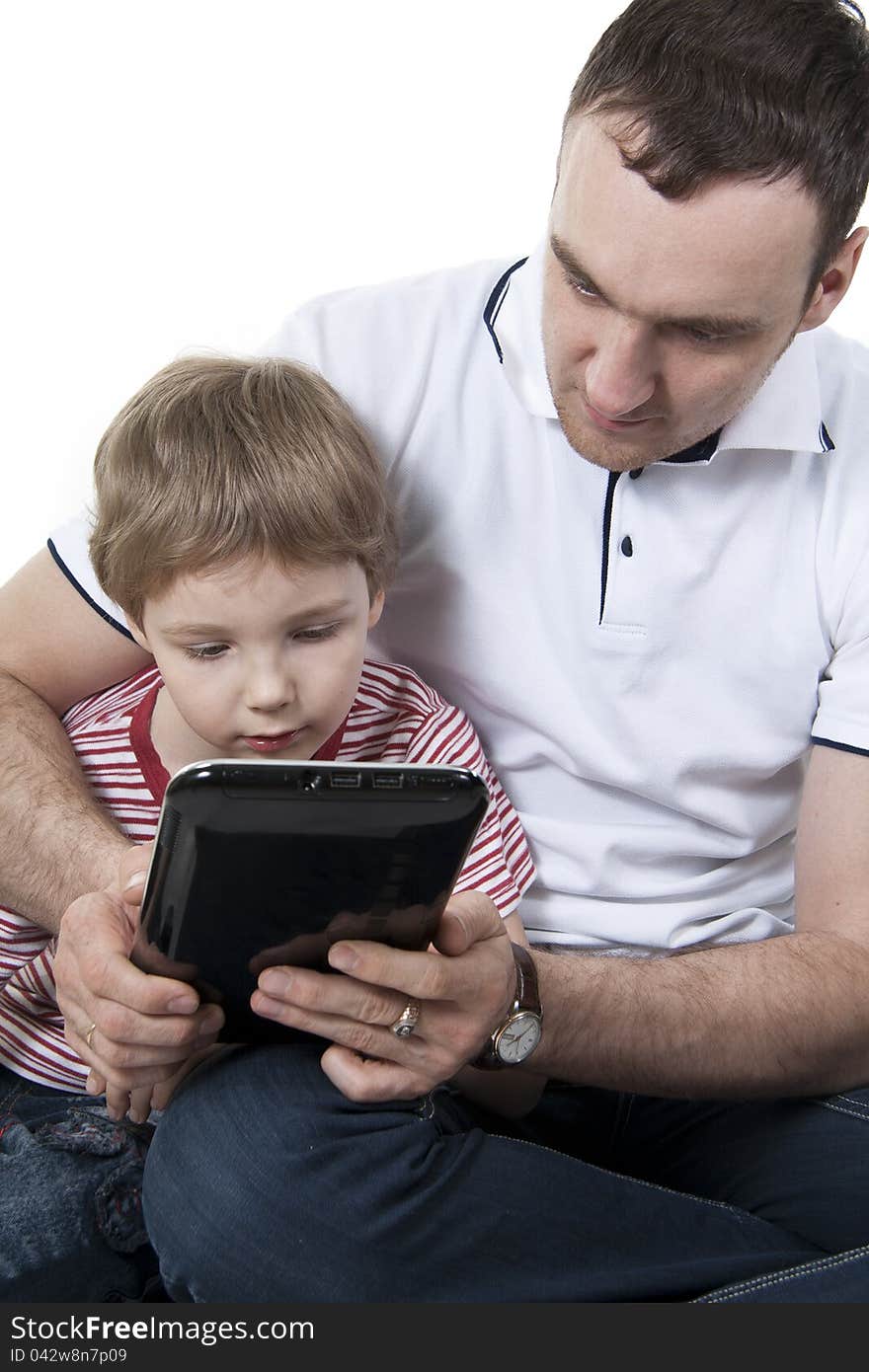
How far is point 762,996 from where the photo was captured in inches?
75.8

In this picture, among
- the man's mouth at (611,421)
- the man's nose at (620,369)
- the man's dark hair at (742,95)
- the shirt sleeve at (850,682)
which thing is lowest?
the shirt sleeve at (850,682)

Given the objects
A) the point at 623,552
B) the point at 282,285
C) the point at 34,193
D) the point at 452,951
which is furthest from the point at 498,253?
the point at 452,951

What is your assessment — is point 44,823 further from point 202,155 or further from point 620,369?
point 202,155

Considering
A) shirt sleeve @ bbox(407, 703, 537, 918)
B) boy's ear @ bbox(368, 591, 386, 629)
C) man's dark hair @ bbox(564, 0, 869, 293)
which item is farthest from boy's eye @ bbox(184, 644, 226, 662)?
man's dark hair @ bbox(564, 0, 869, 293)

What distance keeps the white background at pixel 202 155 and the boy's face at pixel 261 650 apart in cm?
117

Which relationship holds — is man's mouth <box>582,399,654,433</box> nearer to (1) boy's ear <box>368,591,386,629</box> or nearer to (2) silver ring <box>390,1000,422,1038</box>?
(1) boy's ear <box>368,591,386,629</box>

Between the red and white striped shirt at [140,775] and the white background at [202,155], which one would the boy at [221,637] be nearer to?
the red and white striped shirt at [140,775]

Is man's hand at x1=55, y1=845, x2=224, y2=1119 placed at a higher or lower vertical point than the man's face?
lower

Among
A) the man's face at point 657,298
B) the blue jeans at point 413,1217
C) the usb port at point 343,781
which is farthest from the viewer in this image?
the man's face at point 657,298

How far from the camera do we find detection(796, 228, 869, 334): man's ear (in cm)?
192

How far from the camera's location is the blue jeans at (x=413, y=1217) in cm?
164

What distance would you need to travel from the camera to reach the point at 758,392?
203cm

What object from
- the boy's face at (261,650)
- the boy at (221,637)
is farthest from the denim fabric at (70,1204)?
the boy's face at (261,650)

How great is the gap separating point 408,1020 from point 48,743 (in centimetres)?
70
